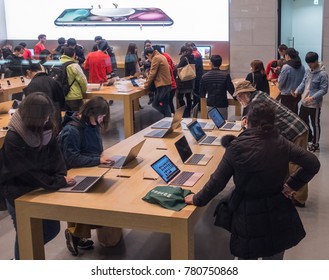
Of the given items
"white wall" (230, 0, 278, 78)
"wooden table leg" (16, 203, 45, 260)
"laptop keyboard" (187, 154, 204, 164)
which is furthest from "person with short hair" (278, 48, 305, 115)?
"wooden table leg" (16, 203, 45, 260)

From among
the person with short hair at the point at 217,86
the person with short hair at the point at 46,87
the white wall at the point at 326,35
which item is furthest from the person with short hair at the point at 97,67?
the white wall at the point at 326,35

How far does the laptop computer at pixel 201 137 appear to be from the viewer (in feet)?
14.1

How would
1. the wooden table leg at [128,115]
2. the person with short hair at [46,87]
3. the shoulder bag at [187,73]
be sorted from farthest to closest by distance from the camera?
1. the shoulder bag at [187,73]
2. the wooden table leg at [128,115]
3. the person with short hair at [46,87]

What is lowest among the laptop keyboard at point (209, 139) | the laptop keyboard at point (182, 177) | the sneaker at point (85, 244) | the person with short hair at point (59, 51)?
the sneaker at point (85, 244)

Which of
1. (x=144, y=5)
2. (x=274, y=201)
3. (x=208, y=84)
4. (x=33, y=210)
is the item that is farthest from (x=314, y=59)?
(x=144, y=5)

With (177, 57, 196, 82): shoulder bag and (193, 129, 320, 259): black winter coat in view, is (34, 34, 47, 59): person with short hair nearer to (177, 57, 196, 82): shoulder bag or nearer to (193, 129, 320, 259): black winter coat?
(177, 57, 196, 82): shoulder bag

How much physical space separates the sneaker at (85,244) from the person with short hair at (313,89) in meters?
3.47

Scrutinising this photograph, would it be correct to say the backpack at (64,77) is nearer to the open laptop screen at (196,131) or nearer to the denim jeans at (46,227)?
the open laptop screen at (196,131)

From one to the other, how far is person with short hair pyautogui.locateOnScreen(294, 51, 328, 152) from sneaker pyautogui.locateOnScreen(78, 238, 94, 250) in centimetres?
347

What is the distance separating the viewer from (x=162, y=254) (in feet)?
12.4

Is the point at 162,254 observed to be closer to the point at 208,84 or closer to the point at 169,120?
the point at 169,120

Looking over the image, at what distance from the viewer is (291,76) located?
6734mm

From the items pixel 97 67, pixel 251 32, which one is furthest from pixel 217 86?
pixel 251 32

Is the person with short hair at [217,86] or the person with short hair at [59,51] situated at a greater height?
the person with short hair at [59,51]
